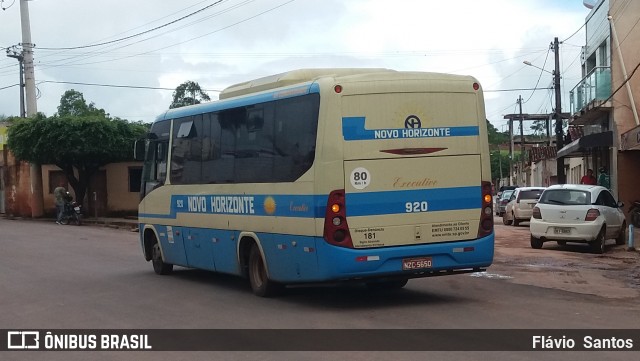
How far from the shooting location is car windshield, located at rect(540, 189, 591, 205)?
64.1ft

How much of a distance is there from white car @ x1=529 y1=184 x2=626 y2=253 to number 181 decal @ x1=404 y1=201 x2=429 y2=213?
963 centimetres

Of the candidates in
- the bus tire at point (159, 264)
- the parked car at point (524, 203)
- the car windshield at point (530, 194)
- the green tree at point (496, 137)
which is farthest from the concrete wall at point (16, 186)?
the green tree at point (496, 137)

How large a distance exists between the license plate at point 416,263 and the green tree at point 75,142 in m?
28.2

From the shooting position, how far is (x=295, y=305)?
11383 mm

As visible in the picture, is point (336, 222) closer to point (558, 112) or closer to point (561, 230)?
point (561, 230)

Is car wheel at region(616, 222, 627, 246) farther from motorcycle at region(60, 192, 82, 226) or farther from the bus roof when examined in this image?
motorcycle at region(60, 192, 82, 226)

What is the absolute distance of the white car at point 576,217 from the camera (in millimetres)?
19141

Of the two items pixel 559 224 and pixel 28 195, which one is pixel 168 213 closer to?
pixel 559 224

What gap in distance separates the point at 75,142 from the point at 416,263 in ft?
93.4

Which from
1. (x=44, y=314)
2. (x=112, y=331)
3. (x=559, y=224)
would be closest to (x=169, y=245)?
(x=44, y=314)

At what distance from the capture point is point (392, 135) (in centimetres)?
1066

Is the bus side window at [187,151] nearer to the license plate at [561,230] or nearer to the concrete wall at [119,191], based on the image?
the license plate at [561,230]

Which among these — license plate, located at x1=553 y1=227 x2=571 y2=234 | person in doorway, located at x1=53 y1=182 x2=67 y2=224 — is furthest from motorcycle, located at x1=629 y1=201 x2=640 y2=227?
person in doorway, located at x1=53 y1=182 x2=67 y2=224

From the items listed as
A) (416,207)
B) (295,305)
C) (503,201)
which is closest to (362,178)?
(416,207)
